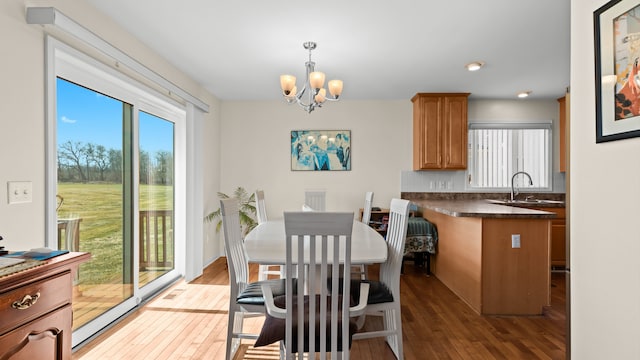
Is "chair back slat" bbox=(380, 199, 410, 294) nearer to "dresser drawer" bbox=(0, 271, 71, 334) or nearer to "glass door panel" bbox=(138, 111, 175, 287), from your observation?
"dresser drawer" bbox=(0, 271, 71, 334)

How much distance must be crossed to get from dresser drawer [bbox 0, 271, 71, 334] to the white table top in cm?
82

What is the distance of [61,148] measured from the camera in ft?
7.79

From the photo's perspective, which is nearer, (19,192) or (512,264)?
(19,192)

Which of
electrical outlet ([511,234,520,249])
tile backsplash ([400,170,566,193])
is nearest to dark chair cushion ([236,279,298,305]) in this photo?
electrical outlet ([511,234,520,249])

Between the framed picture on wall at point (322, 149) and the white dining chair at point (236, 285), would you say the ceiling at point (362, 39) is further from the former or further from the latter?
the white dining chair at point (236, 285)

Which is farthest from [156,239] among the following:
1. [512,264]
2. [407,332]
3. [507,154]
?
[507,154]

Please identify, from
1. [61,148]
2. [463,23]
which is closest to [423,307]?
[463,23]

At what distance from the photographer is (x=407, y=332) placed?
2.70 metres

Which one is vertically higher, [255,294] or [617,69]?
[617,69]

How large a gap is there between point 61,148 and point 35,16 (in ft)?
2.75

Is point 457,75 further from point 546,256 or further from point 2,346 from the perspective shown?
point 2,346

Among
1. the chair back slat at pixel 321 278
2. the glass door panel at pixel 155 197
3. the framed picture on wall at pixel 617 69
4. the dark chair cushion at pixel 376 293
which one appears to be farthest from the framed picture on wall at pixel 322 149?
the framed picture on wall at pixel 617 69

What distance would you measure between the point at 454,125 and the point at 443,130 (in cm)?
16

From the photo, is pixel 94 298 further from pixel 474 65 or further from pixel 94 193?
pixel 474 65
